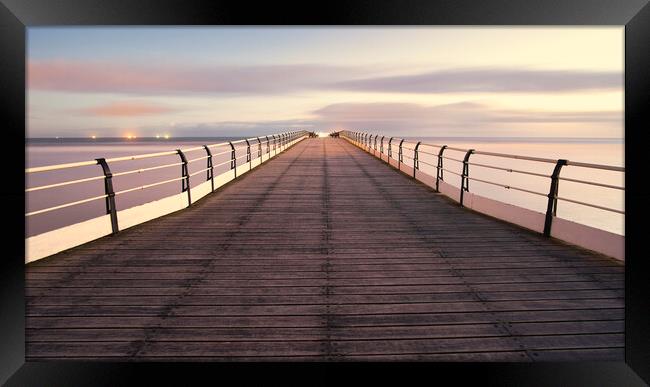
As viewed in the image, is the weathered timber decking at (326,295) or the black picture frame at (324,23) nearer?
the black picture frame at (324,23)

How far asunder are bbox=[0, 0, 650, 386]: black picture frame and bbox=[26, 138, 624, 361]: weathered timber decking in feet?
0.87

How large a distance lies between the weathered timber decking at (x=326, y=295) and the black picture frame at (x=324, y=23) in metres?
0.26

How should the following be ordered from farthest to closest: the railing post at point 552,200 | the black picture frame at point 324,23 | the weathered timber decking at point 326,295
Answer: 1. the railing post at point 552,200
2. the weathered timber decking at point 326,295
3. the black picture frame at point 324,23

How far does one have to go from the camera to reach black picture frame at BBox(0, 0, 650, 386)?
3.55 meters

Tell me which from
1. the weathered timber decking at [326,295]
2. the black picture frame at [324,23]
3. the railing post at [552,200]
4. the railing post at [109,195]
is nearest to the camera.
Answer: the black picture frame at [324,23]

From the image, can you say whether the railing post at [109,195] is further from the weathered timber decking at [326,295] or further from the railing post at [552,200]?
the railing post at [552,200]

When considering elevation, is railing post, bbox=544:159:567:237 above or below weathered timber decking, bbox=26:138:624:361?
above

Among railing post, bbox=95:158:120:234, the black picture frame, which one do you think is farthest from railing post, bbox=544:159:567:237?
railing post, bbox=95:158:120:234

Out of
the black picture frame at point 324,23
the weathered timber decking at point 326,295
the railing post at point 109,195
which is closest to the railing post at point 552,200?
the weathered timber decking at point 326,295

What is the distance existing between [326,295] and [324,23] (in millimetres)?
2866

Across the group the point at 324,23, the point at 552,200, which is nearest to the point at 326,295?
the point at 324,23

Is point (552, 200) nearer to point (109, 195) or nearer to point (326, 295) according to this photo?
point (326, 295)

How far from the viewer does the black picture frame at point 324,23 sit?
3549mm

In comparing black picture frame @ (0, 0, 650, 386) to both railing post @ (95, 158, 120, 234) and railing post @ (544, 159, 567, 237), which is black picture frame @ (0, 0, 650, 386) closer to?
railing post @ (544, 159, 567, 237)
